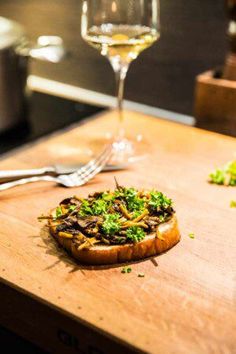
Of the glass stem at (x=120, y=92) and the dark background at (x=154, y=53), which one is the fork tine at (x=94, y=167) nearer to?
the glass stem at (x=120, y=92)

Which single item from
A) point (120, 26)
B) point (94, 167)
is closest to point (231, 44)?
point (120, 26)

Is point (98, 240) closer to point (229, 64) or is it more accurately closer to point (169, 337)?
point (169, 337)

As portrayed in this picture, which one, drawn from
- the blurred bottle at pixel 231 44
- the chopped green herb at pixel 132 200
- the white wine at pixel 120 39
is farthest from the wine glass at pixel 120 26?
the chopped green herb at pixel 132 200

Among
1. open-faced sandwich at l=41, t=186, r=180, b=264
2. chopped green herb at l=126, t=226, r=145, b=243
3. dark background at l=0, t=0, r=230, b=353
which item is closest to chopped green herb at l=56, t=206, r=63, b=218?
open-faced sandwich at l=41, t=186, r=180, b=264

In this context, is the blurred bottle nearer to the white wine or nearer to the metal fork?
the white wine

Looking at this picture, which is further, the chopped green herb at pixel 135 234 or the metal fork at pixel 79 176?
the metal fork at pixel 79 176

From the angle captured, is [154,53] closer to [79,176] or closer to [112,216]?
[79,176]
